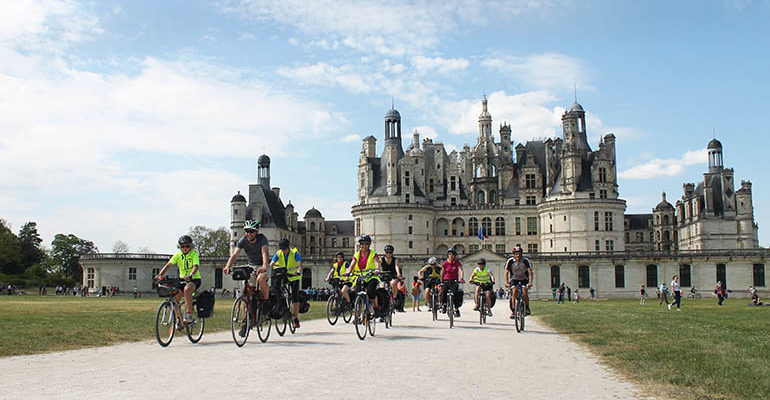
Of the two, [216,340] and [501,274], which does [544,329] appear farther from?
[501,274]

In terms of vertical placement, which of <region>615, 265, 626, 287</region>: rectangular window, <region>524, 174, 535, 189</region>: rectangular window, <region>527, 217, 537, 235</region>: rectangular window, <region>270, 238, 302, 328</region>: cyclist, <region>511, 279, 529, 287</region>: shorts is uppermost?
<region>524, 174, 535, 189</region>: rectangular window

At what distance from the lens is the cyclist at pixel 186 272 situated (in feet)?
46.5

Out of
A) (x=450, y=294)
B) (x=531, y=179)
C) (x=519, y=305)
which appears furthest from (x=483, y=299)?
(x=531, y=179)

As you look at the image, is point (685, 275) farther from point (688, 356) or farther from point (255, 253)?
point (255, 253)

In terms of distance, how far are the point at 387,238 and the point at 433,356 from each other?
73800 mm

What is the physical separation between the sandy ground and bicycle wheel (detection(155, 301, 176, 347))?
0.25 m

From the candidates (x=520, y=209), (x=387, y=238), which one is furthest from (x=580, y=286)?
(x=387, y=238)

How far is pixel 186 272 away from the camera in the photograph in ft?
46.8

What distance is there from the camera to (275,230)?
3775 inches

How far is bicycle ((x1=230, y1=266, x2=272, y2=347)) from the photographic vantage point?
13.8 metres

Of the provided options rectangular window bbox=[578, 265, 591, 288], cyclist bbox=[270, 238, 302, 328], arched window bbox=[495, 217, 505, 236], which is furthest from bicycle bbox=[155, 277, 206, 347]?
arched window bbox=[495, 217, 505, 236]

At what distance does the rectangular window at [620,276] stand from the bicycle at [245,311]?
68.7m

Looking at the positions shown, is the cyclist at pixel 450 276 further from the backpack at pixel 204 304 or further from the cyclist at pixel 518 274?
the backpack at pixel 204 304

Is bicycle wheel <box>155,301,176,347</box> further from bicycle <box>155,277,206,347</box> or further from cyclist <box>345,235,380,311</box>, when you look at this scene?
cyclist <box>345,235,380,311</box>
